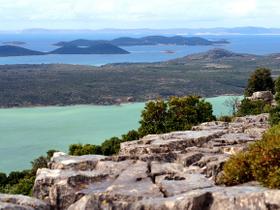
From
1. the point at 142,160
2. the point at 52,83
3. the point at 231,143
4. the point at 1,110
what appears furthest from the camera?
the point at 52,83

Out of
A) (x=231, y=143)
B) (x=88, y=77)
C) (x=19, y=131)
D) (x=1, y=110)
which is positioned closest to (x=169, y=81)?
(x=88, y=77)

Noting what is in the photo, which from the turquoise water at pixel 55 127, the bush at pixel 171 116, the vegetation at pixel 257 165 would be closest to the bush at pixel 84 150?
the bush at pixel 171 116

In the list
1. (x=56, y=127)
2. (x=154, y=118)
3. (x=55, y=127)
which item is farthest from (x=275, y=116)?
(x=55, y=127)

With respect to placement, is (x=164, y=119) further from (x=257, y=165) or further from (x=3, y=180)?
(x=257, y=165)

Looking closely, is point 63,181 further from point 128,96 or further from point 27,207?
point 128,96

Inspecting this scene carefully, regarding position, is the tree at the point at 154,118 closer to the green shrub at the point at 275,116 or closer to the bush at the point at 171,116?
the bush at the point at 171,116
